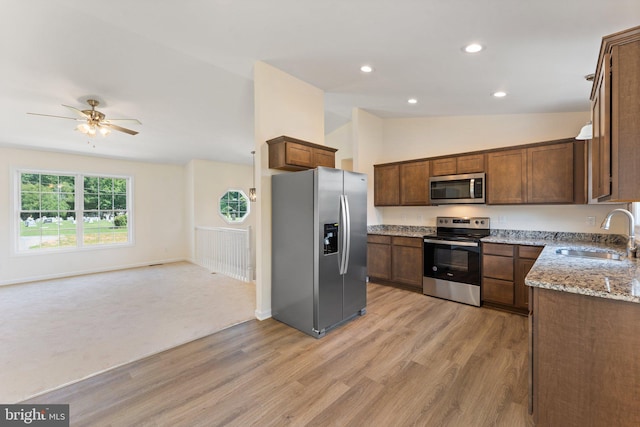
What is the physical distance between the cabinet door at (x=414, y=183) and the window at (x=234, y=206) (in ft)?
16.6

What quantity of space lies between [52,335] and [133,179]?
4.59 m

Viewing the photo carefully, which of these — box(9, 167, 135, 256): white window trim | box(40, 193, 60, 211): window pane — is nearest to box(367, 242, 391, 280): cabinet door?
box(9, 167, 135, 256): white window trim

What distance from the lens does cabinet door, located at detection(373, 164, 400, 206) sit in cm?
489

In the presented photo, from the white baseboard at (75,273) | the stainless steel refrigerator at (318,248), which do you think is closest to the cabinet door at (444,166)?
the stainless steel refrigerator at (318,248)

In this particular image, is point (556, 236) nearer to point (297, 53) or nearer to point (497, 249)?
point (497, 249)

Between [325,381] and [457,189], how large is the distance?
3.39 m

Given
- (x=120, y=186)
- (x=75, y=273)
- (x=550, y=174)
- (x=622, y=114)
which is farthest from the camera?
(x=120, y=186)

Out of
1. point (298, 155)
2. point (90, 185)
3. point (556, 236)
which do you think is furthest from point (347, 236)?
point (90, 185)

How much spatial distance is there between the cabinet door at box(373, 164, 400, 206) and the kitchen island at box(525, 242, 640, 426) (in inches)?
131

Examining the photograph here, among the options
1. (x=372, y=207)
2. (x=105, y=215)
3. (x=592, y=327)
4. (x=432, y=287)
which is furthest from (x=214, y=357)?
(x=105, y=215)

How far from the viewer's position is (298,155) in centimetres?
324

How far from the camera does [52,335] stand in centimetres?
295

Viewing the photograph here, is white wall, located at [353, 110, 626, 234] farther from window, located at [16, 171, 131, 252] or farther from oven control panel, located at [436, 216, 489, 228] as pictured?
window, located at [16, 171, 131, 252]

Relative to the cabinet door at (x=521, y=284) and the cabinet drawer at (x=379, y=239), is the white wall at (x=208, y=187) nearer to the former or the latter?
the cabinet drawer at (x=379, y=239)
